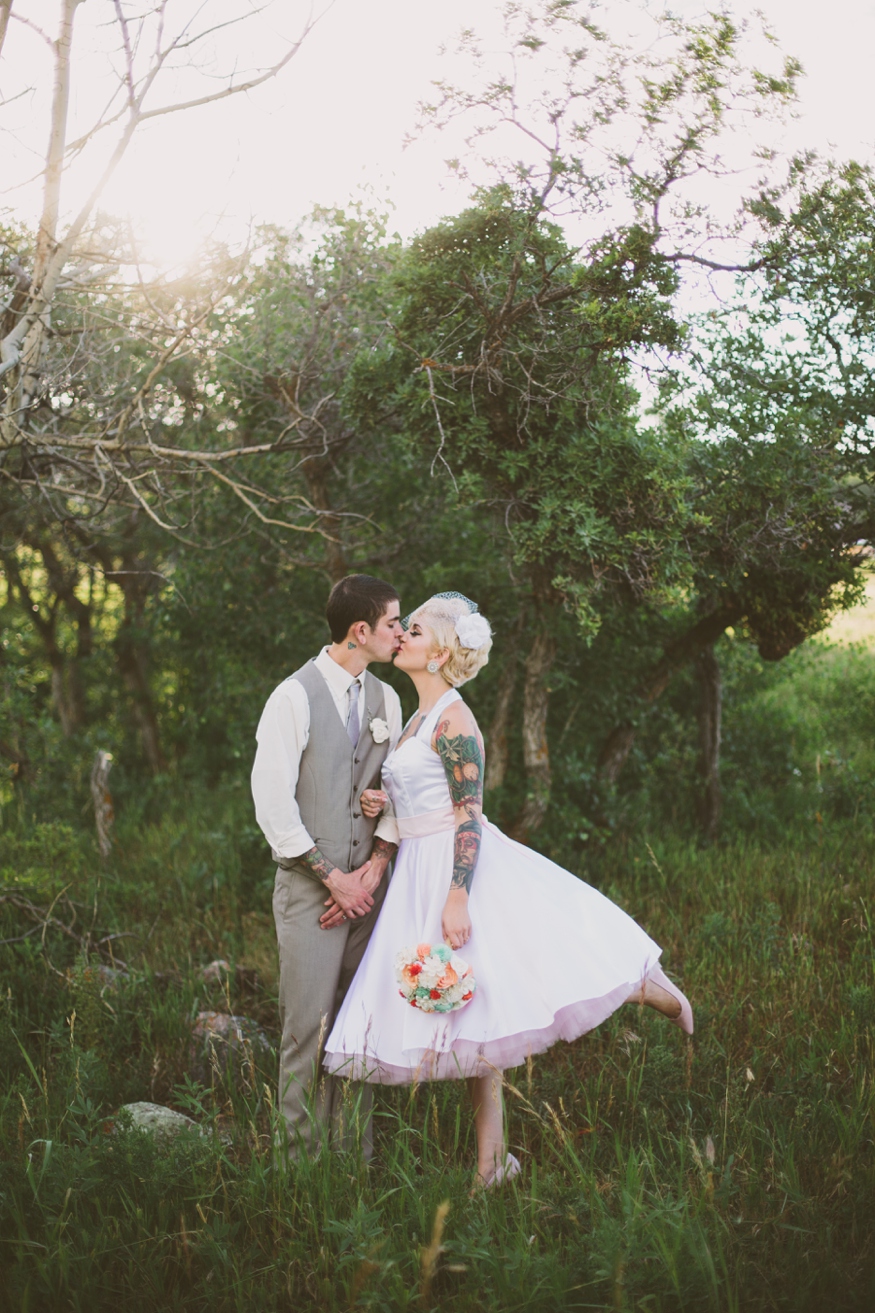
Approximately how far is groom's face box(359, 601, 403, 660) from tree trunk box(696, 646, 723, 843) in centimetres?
478

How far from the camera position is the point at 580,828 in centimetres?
684

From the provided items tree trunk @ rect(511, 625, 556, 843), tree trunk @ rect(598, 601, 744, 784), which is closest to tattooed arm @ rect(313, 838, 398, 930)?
tree trunk @ rect(511, 625, 556, 843)

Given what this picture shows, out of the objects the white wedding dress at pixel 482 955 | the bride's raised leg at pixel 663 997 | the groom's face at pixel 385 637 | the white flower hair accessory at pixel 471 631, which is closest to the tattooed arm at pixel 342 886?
the white wedding dress at pixel 482 955

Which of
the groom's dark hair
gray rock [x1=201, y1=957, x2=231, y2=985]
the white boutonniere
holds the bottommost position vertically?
gray rock [x1=201, y1=957, x2=231, y2=985]

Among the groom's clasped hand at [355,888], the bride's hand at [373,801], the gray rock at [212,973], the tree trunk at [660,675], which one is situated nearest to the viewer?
the groom's clasped hand at [355,888]

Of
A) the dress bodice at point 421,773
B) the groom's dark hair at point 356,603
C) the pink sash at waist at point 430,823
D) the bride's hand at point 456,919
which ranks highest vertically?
the groom's dark hair at point 356,603

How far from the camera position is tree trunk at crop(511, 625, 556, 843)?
6.34 m

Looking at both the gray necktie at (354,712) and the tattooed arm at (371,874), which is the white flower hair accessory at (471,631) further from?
the tattooed arm at (371,874)

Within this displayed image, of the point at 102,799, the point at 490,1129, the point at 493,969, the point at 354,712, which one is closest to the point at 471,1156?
the point at 490,1129

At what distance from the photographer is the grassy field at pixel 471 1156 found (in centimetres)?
257

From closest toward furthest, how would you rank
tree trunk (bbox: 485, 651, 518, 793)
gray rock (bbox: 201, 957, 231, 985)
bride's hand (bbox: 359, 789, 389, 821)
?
bride's hand (bbox: 359, 789, 389, 821) < gray rock (bbox: 201, 957, 231, 985) < tree trunk (bbox: 485, 651, 518, 793)

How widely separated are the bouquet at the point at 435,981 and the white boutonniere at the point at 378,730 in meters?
0.85

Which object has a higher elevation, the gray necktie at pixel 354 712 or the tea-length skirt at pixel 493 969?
the gray necktie at pixel 354 712

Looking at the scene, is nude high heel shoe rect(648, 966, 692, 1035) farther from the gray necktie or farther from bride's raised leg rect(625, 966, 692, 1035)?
the gray necktie
